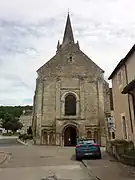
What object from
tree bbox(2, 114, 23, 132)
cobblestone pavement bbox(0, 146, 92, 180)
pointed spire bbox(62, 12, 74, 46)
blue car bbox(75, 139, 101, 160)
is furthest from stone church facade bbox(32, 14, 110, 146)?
tree bbox(2, 114, 23, 132)

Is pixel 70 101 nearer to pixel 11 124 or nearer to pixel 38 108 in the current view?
pixel 38 108

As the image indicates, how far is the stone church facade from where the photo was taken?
39781 mm

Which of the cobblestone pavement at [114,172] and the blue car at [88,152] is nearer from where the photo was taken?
the cobblestone pavement at [114,172]

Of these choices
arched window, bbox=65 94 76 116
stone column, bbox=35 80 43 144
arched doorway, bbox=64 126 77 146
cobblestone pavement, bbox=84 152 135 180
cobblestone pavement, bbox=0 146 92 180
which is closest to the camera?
cobblestone pavement, bbox=84 152 135 180

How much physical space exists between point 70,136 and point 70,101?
19.3 ft

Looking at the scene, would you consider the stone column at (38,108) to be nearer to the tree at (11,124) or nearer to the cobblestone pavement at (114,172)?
the cobblestone pavement at (114,172)

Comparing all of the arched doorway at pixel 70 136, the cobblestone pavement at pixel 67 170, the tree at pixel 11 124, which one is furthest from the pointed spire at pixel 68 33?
the tree at pixel 11 124

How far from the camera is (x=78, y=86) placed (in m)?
42.2

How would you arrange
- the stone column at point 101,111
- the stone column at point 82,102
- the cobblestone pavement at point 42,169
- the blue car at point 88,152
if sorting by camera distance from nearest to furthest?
the cobblestone pavement at point 42,169
the blue car at point 88,152
the stone column at point 101,111
the stone column at point 82,102

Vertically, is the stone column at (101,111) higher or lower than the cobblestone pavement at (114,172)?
higher

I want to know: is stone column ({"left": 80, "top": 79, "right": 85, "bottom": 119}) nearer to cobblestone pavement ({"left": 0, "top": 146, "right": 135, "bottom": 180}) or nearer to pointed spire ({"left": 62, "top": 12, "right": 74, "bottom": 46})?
pointed spire ({"left": 62, "top": 12, "right": 74, "bottom": 46})

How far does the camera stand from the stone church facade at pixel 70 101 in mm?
39781

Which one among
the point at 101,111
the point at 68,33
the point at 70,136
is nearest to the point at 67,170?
the point at 70,136

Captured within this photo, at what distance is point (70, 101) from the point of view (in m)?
42.5
